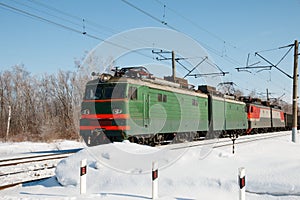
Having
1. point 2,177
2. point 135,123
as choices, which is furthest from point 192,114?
point 2,177

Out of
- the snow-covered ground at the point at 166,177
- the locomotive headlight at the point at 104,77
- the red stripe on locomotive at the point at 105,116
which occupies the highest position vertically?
the locomotive headlight at the point at 104,77

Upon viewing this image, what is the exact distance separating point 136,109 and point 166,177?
22.0 ft

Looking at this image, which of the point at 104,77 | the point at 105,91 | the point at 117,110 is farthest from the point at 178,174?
the point at 104,77

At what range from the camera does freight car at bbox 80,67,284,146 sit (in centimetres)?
1371

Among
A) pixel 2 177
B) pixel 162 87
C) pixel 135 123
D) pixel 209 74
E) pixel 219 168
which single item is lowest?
pixel 2 177

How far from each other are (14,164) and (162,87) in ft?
25.0

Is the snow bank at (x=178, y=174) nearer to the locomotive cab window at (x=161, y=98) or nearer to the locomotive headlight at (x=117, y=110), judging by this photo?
the locomotive headlight at (x=117, y=110)

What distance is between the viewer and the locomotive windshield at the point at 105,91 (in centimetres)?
1392

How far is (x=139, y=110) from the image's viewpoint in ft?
47.3

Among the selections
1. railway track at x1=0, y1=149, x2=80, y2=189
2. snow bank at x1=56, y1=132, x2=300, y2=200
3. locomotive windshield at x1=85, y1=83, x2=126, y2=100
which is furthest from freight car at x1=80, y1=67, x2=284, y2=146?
snow bank at x1=56, y1=132, x2=300, y2=200

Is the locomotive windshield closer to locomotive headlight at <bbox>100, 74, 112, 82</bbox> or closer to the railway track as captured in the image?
locomotive headlight at <bbox>100, 74, 112, 82</bbox>

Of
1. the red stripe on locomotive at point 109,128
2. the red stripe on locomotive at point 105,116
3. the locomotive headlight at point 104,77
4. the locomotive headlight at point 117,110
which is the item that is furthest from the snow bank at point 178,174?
the locomotive headlight at point 104,77

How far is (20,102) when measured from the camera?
143ft

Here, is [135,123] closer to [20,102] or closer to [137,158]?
[137,158]
